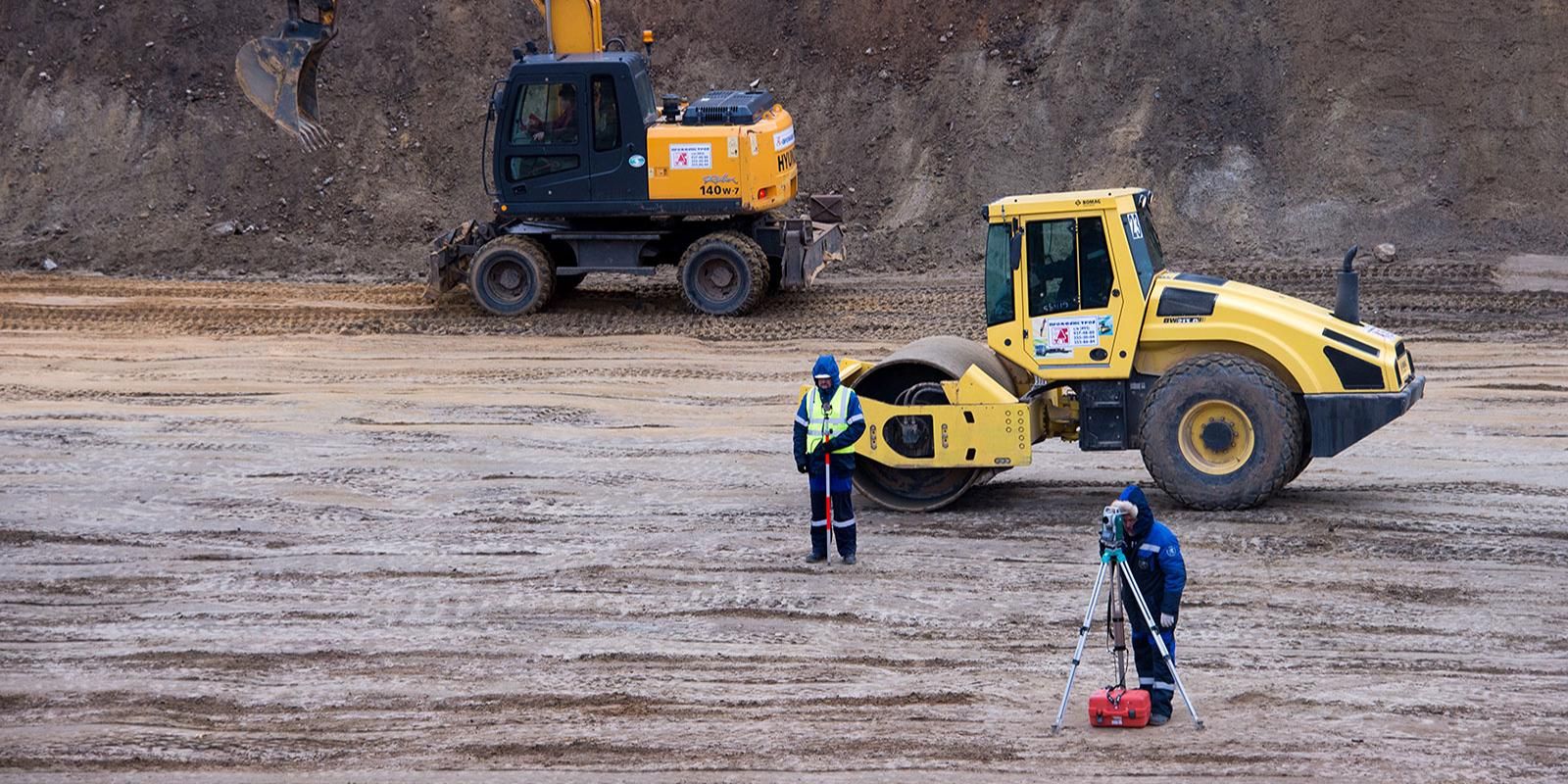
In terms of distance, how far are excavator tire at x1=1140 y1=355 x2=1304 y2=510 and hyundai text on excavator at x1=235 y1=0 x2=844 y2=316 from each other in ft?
27.3

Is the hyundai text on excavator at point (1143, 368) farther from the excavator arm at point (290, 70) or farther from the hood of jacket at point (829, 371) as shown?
the excavator arm at point (290, 70)

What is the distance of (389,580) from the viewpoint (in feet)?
39.2

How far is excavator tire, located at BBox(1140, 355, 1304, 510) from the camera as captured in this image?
1227 centimetres

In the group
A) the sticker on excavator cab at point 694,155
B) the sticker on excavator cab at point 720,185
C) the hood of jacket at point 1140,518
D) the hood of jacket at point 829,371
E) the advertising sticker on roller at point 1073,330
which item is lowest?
the hood of jacket at point 1140,518

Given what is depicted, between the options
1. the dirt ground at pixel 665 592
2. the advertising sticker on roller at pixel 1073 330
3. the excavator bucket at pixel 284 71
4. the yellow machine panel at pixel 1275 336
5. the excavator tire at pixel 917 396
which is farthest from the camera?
the excavator bucket at pixel 284 71

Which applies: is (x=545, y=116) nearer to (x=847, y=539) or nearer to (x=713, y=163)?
(x=713, y=163)

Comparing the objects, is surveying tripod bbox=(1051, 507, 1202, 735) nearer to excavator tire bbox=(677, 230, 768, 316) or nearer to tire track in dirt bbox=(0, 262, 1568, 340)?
tire track in dirt bbox=(0, 262, 1568, 340)

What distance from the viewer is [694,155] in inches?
781

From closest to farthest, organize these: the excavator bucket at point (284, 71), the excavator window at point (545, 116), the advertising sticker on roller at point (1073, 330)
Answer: the advertising sticker on roller at point (1073, 330)
the excavator bucket at point (284, 71)
the excavator window at point (545, 116)

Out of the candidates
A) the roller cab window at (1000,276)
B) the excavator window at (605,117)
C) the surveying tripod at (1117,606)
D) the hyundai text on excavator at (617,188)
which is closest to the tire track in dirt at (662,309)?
the hyundai text on excavator at (617,188)

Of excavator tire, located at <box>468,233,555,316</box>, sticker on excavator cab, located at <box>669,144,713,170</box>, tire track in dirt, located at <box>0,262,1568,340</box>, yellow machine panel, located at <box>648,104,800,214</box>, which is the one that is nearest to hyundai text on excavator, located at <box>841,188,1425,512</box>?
tire track in dirt, located at <box>0,262,1568,340</box>

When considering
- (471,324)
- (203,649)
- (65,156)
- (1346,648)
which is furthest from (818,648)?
(65,156)

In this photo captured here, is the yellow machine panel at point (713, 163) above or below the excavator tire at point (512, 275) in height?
above

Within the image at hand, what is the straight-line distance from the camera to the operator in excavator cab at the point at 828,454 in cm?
1191
